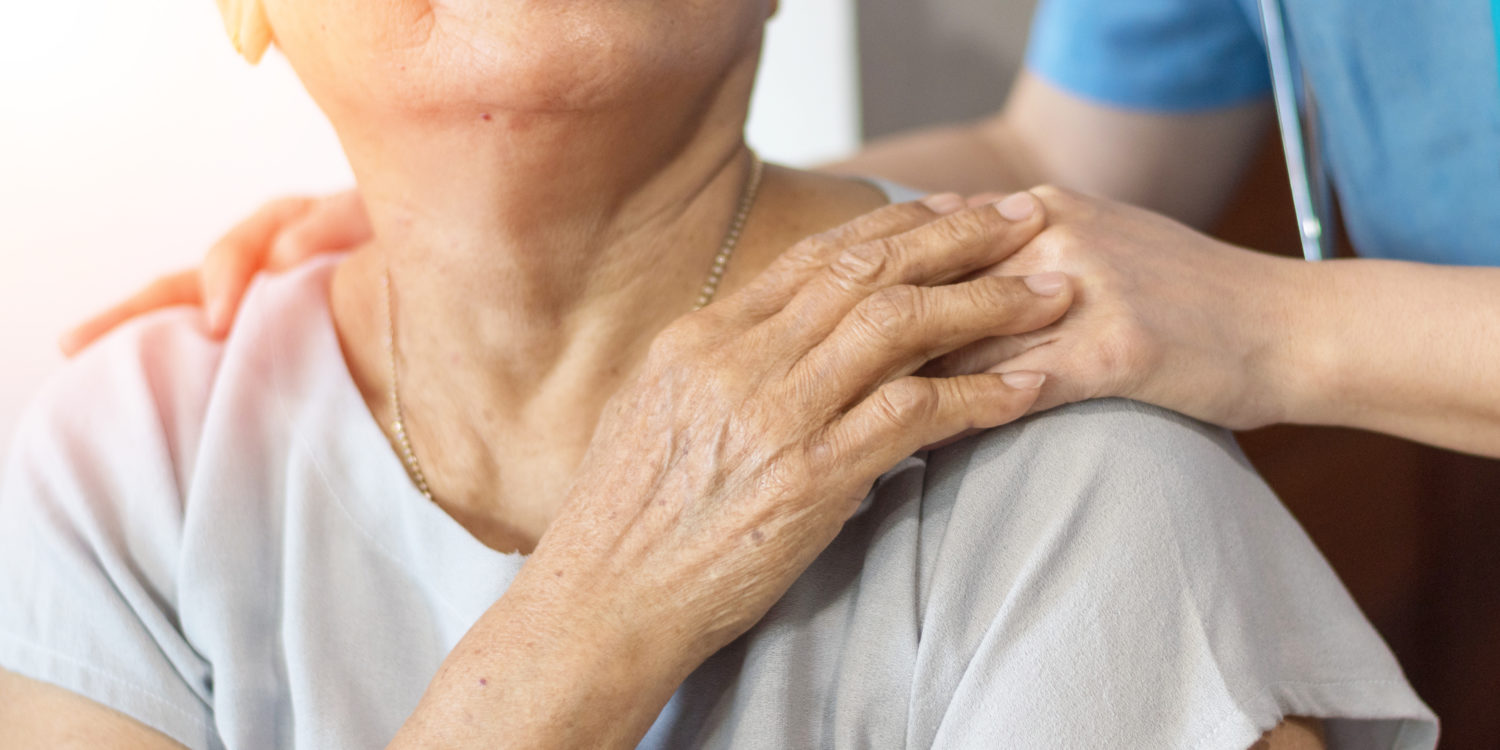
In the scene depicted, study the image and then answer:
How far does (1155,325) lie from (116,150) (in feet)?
4.31

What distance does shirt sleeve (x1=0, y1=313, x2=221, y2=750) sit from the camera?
2.90 ft

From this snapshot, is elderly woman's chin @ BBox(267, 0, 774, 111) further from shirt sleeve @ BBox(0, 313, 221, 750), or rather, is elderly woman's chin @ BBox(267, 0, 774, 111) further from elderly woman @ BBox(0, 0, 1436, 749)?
shirt sleeve @ BBox(0, 313, 221, 750)

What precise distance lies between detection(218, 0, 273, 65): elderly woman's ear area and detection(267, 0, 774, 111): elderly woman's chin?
7 cm

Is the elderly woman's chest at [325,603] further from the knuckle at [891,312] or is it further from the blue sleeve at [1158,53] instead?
the blue sleeve at [1158,53]

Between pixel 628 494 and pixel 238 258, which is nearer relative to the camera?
pixel 628 494

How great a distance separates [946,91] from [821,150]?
261 mm

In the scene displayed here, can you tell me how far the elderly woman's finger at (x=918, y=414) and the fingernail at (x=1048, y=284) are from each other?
0.05m

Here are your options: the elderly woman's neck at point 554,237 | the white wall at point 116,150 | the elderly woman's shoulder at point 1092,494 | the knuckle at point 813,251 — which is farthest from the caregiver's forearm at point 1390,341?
the white wall at point 116,150

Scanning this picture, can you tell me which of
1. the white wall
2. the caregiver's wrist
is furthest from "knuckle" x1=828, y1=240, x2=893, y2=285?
the white wall

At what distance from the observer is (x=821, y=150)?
86.5 inches

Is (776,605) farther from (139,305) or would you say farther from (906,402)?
(139,305)

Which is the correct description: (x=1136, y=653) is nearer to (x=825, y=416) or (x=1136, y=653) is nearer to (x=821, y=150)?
(x=825, y=416)

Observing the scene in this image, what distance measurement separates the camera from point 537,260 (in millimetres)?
917

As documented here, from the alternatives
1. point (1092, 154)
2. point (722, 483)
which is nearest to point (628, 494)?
point (722, 483)
